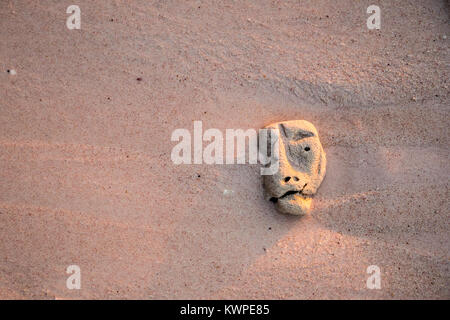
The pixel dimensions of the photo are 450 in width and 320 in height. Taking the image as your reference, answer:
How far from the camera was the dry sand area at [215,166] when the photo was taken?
7.76ft

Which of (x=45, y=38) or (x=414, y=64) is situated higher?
(x=45, y=38)

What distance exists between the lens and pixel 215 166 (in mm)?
2449

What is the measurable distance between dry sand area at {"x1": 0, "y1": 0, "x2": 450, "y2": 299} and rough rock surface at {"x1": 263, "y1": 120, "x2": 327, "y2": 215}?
0.42 feet

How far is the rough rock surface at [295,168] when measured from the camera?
A: 2.31m

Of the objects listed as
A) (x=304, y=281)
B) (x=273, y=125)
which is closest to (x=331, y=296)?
(x=304, y=281)

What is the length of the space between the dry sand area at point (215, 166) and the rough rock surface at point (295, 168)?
0.42 feet

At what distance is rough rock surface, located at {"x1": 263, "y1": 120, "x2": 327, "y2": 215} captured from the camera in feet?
7.59

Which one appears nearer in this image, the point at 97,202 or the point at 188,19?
the point at 97,202

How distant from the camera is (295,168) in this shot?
235 cm

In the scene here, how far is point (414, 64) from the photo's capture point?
2.58 m

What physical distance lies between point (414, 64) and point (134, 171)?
204cm

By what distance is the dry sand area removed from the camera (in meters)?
2.37

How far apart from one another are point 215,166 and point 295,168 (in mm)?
516
